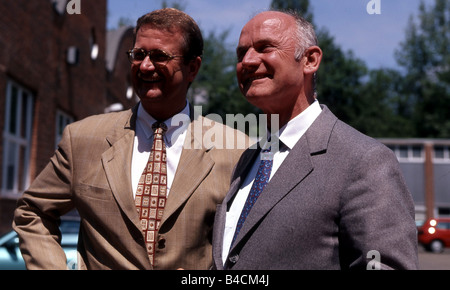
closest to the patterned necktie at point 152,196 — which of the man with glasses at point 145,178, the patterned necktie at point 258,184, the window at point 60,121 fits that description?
the man with glasses at point 145,178

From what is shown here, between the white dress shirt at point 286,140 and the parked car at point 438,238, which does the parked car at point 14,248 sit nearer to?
the white dress shirt at point 286,140

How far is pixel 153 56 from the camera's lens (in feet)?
8.52

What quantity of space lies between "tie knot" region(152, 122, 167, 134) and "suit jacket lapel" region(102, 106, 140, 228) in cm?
10

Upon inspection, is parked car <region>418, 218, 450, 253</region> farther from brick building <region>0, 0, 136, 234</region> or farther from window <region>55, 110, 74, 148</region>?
window <region>55, 110, 74, 148</region>

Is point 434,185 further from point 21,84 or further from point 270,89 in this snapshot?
point 270,89

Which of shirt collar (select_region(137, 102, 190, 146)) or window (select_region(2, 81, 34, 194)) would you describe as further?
window (select_region(2, 81, 34, 194))

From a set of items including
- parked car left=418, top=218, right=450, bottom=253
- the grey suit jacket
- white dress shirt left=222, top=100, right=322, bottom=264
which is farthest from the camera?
parked car left=418, top=218, right=450, bottom=253

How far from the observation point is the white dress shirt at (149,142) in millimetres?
2633

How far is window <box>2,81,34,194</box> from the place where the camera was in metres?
10.7

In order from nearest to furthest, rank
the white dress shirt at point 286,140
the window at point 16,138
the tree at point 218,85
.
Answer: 1. the white dress shirt at point 286,140
2. the window at point 16,138
3. the tree at point 218,85

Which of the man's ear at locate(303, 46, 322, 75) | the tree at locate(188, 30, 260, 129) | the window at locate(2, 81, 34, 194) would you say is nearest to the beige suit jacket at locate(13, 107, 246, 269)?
the man's ear at locate(303, 46, 322, 75)

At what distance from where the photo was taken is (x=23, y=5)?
1090 centimetres

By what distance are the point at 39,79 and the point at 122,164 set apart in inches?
403
